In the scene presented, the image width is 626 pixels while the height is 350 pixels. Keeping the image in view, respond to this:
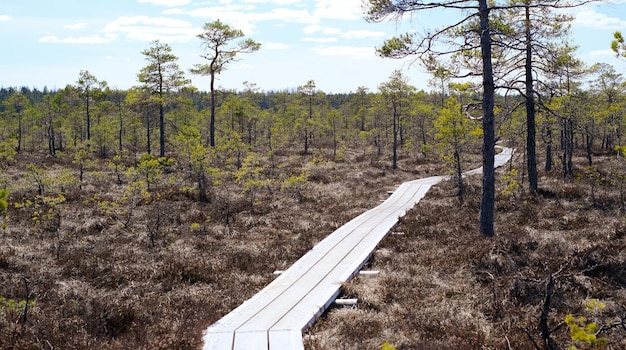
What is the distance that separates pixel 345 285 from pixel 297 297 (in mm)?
1161

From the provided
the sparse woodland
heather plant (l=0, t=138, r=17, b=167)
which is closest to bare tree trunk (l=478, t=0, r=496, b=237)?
the sparse woodland

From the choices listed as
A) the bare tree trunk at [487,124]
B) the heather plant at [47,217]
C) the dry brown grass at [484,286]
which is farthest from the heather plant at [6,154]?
the bare tree trunk at [487,124]

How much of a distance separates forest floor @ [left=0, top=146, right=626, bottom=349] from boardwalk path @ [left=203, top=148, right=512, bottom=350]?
12.2 inches

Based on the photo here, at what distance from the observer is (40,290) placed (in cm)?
959

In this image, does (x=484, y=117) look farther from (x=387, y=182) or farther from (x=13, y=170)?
(x=13, y=170)

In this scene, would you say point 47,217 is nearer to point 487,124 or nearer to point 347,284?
point 347,284

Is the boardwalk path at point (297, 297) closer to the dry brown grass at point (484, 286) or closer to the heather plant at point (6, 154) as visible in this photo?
the dry brown grass at point (484, 286)

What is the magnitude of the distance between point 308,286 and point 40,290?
248 inches

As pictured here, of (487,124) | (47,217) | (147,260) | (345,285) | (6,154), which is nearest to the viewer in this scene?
(345,285)

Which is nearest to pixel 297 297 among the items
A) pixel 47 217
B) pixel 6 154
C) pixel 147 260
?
pixel 147 260

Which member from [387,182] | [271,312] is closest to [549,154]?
[387,182]

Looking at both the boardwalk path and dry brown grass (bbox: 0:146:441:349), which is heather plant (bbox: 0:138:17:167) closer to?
dry brown grass (bbox: 0:146:441:349)

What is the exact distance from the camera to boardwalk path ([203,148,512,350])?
6.66 m

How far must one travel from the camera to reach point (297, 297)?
854 cm
